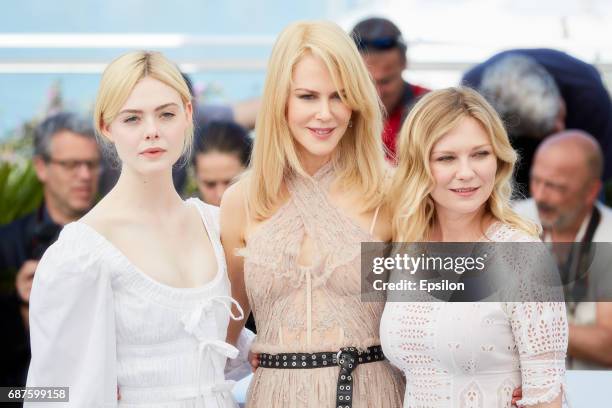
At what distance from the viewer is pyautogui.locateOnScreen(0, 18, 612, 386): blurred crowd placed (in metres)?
4.34

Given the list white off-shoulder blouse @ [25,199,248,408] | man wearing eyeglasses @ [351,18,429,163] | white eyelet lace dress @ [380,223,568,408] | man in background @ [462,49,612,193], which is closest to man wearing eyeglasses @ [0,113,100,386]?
man wearing eyeglasses @ [351,18,429,163]

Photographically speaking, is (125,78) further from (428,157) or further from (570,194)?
(570,194)

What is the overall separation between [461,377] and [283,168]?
0.78m

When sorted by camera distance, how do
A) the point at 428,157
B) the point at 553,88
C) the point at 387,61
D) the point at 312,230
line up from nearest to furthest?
1. the point at 428,157
2. the point at 312,230
3. the point at 387,61
4. the point at 553,88

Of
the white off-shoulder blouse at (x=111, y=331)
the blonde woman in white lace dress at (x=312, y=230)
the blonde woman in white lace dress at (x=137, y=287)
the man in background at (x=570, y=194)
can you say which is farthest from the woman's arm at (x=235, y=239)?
the man in background at (x=570, y=194)

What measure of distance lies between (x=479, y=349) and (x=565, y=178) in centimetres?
219

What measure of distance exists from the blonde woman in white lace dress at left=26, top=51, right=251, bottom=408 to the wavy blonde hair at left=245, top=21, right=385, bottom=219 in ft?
1.00

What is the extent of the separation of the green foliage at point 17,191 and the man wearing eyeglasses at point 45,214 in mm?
42

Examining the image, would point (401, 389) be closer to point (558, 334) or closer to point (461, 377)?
point (461, 377)

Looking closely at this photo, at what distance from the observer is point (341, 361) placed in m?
2.60

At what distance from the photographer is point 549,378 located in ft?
7.69

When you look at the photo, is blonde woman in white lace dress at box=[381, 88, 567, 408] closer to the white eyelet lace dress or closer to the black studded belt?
the white eyelet lace dress

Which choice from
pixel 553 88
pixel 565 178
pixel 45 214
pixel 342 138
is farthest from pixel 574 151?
pixel 45 214

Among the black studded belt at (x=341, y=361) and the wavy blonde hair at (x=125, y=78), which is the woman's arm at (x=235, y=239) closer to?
the black studded belt at (x=341, y=361)
